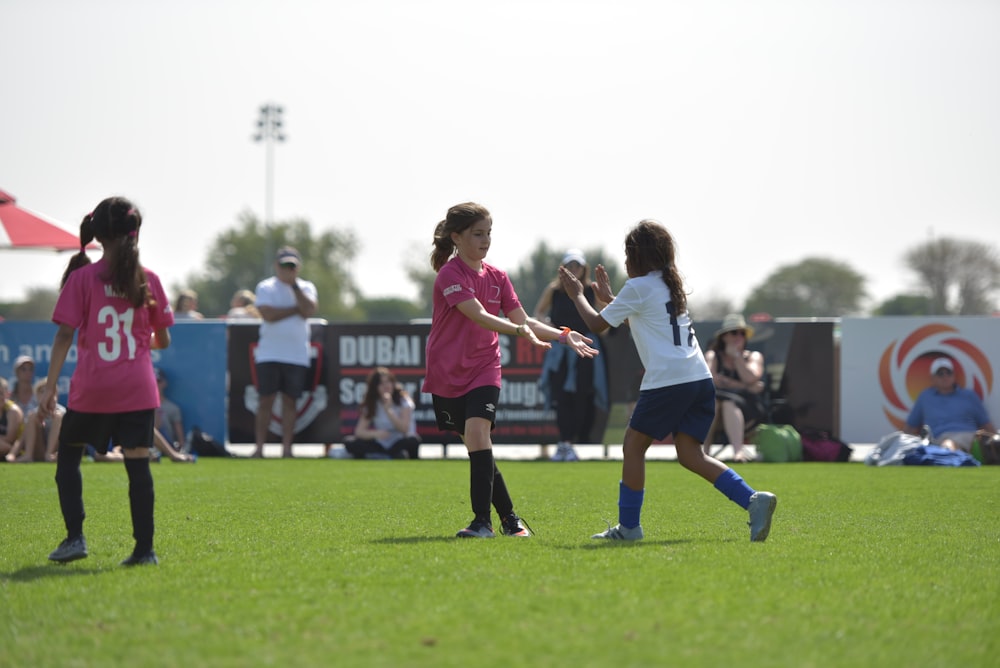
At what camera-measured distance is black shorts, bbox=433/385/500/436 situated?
7391mm

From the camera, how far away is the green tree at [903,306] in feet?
235

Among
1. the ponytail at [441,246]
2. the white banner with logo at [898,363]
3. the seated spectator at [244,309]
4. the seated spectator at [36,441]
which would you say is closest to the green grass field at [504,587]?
the ponytail at [441,246]

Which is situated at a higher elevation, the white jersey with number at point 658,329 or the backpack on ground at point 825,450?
the white jersey with number at point 658,329

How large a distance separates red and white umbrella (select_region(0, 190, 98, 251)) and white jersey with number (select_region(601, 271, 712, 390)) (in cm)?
1314

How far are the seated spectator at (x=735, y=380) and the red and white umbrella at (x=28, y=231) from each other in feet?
30.4

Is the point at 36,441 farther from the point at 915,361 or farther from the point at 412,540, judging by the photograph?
the point at 915,361

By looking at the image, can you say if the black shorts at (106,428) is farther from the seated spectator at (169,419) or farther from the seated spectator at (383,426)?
the seated spectator at (169,419)

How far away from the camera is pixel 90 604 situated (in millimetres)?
5113

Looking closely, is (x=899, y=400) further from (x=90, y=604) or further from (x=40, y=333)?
(x=90, y=604)

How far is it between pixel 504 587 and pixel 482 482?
76.6 inches

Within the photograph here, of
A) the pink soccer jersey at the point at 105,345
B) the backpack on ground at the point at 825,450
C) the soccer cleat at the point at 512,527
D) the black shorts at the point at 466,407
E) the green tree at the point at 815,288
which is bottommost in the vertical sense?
the backpack on ground at the point at 825,450

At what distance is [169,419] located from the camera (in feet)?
55.0

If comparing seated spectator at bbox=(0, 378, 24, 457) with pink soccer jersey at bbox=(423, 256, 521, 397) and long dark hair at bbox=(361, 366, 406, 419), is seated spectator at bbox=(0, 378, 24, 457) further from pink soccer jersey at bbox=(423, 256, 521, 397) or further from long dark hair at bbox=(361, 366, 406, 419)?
pink soccer jersey at bbox=(423, 256, 521, 397)

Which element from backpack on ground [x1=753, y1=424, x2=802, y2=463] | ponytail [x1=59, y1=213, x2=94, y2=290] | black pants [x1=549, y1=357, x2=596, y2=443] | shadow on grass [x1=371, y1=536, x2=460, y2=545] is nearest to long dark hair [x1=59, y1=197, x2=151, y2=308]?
ponytail [x1=59, y1=213, x2=94, y2=290]
